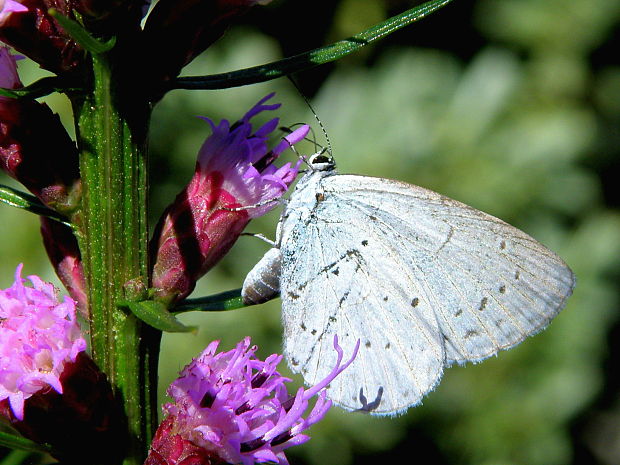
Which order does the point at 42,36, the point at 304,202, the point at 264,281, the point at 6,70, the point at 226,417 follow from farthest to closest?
the point at 304,202 < the point at 264,281 < the point at 6,70 < the point at 226,417 < the point at 42,36

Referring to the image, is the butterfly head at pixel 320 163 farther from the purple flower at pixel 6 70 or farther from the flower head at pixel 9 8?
the flower head at pixel 9 8

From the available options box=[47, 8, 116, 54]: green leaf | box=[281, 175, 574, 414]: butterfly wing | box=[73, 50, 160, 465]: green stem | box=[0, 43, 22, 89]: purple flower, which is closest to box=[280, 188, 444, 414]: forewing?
box=[281, 175, 574, 414]: butterfly wing

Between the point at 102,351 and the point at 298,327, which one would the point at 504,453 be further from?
the point at 102,351

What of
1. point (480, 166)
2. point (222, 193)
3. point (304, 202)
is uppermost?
point (222, 193)

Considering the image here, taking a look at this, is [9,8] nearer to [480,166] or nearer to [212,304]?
[212,304]

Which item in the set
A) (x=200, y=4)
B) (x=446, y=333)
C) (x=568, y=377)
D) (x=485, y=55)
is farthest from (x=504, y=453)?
(x=200, y=4)

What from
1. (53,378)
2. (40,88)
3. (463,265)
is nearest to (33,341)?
(53,378)

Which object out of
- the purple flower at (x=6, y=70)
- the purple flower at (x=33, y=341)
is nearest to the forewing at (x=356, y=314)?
the purple flower at (x=33, y=341)
